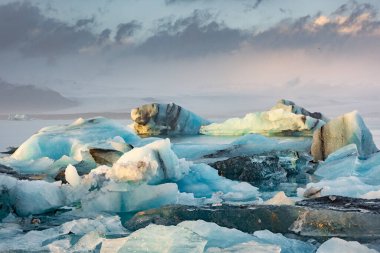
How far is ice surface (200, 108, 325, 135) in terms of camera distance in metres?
24.8

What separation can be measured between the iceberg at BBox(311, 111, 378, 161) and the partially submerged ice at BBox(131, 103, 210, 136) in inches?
585

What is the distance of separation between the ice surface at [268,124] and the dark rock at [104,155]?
52.5 ft

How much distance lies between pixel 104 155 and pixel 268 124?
1689 cm

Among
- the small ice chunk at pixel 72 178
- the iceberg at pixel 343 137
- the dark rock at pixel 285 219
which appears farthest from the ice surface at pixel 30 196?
the iceberg at pixel 343 137

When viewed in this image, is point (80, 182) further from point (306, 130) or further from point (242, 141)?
point (306, 130)

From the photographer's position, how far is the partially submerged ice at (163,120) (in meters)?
27.0

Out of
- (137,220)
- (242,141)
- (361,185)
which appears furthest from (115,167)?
(242,141)

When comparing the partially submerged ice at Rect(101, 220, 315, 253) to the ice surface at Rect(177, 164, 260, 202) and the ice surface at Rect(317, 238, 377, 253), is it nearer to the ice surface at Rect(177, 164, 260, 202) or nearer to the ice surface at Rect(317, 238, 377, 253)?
the ice surface at Rect(317, 238, 377, 253)

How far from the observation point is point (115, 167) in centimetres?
740

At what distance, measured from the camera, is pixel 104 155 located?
9.88 m

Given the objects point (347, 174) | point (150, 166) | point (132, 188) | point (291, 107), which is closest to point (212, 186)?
point (150, 166)

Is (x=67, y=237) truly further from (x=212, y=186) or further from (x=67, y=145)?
(x=67, y=145)

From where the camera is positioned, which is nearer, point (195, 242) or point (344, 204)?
point (195, 242)

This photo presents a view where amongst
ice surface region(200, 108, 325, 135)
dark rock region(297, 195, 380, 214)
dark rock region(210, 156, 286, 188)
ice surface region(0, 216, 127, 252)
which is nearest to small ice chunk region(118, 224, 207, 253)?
ice surface region(0, 216, 127, 252)
